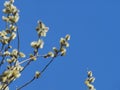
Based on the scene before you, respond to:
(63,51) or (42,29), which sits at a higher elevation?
(42,29)

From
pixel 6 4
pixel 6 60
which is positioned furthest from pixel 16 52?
pixel 6 4

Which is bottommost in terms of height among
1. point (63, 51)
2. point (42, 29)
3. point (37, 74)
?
point (37, 74)

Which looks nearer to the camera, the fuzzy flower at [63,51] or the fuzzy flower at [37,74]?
the fuzzy flower at [37,74]

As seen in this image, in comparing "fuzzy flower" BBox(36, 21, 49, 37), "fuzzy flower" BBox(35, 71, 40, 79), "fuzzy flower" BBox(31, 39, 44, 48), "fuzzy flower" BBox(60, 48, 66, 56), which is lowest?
"fuzzy flower" BBox(35, 71, 40, 79)

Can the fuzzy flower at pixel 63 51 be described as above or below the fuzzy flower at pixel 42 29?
below

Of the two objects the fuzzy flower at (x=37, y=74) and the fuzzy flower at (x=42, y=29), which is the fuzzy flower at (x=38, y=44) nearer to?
the fuzzy flower at (x=42, y=29)

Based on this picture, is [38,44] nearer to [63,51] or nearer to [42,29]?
[42,29]

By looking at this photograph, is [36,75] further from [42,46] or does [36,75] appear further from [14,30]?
[14,30]

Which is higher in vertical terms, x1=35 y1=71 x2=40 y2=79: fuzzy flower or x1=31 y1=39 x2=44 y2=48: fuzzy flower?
x1=31 y1=39 x2=44 y2=48: fuzzy flower

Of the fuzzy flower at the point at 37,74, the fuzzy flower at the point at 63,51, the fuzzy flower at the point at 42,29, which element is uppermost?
the fuzzy flower at the point at 42,29

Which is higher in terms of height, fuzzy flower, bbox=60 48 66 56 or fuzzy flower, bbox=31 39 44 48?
fuzzy flower, bbox=31 39 44 48

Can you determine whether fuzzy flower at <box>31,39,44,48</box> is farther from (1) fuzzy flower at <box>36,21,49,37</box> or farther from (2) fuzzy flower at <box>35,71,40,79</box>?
(2) fuzzy flower at <box>35,71,40,79</box>

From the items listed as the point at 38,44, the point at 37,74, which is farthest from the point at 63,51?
the point at 37,74

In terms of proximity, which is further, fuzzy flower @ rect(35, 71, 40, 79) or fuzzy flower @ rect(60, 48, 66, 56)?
fuzzy flower @ rect(60, 48, 66, 56)
